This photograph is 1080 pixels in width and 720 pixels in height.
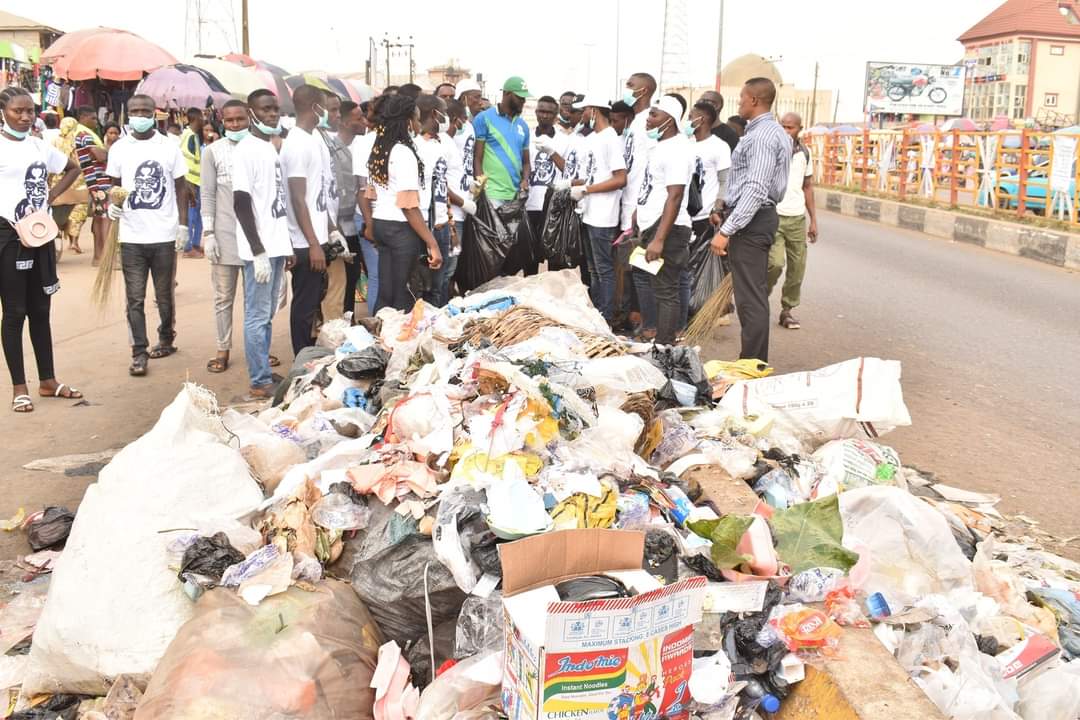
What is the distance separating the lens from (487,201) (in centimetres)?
789

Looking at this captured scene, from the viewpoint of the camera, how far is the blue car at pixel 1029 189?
14.3m

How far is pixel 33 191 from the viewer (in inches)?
222

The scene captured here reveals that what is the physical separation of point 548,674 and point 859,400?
2790 millimetres

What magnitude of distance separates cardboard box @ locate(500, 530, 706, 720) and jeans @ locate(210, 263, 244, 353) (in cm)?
443

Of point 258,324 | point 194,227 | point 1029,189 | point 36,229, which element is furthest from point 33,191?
point 1029,189

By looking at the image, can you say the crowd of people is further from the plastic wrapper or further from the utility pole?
the utility pole

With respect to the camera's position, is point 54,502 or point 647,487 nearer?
point 647,487

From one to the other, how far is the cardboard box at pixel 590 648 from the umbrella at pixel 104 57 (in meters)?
16.3

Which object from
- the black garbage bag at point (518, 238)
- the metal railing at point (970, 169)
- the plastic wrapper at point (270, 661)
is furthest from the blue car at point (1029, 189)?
the plastic wrapper at point (270, 661)

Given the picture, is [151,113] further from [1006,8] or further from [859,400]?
[1006,8]

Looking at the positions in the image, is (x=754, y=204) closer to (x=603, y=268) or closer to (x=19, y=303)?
(x=603, y=268)

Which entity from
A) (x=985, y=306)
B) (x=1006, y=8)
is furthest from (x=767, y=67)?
(x=985, y=306)

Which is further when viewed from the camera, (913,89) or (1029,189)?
(913,89)

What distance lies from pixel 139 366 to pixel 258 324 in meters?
1.23
